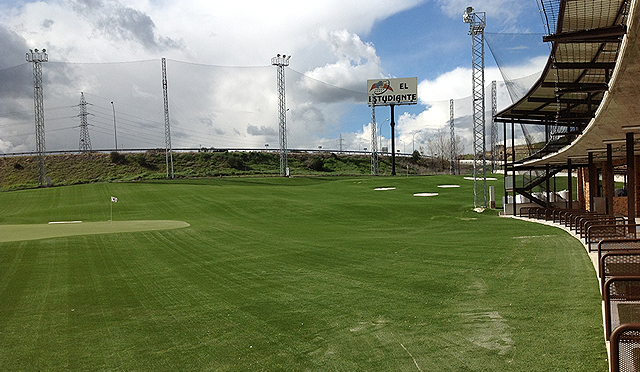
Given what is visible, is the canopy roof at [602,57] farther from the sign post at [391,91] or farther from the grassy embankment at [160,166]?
the sign post at [391,91]

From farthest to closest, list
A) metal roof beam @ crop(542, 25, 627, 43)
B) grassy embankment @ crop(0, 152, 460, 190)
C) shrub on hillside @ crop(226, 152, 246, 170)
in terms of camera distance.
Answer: shrub on hillside @ crop(226, 152, 246, 170), grassy embankment @ crop(0, 152, 460, 190), metal roof beam @ crop(542, 25, 627, 43)

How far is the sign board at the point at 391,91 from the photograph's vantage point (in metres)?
72.6

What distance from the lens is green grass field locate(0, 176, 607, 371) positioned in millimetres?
5355

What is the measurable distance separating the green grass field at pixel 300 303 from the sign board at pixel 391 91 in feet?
192

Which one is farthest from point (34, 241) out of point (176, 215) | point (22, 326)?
point (176, 215)

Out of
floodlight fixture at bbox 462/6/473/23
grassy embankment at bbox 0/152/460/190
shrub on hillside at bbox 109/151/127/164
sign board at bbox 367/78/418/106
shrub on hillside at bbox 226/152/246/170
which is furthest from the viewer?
shrub on hillside at bbox 226/152/246/170

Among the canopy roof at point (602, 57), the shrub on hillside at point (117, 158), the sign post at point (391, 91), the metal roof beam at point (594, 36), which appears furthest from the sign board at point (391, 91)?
the metal roof beam at point (594, 36)

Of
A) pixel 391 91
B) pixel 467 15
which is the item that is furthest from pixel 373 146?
pixel 467 15

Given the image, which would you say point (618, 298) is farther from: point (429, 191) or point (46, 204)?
point (46, 204)

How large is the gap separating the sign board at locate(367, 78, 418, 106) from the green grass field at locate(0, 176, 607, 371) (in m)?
58.6

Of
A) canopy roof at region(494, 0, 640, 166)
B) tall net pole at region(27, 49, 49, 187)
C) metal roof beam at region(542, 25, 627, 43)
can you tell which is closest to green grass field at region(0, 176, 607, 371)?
canopy roof at region(494, 0, 640, 166)

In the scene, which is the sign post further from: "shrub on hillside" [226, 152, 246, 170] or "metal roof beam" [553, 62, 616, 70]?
"metal roof beam" [553, 62, 616, 70]

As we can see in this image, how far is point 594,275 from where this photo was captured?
841 centimetres

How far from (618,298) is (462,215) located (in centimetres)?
2126
